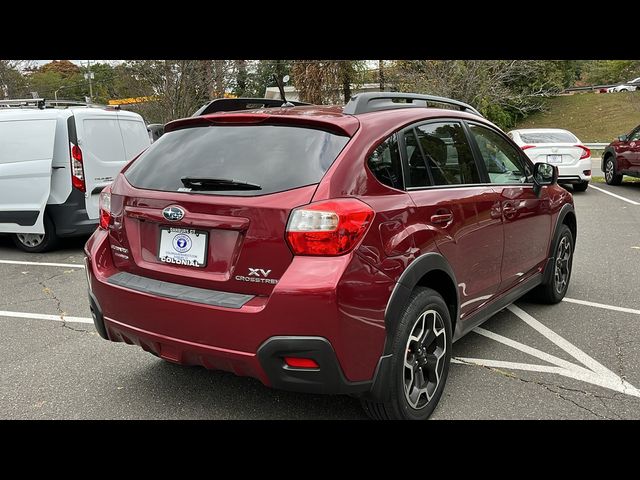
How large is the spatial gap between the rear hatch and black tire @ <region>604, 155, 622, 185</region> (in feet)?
43.5

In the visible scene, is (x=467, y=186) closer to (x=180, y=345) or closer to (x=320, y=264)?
(x=320, y=264)

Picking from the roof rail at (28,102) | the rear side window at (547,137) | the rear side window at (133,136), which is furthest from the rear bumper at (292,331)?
the rear side window at (547,137)

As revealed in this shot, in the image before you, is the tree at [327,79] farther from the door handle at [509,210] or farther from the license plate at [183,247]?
the license plate at [183,247]

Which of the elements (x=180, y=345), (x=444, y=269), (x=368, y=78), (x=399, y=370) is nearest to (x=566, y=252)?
(x=444, y=269)

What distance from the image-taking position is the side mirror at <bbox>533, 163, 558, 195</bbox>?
430 centimetres

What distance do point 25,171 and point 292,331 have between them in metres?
6.03

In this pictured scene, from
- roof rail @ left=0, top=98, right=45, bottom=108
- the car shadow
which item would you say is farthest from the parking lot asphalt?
roof rail @ left=0, top=98, right=45, bottom=108

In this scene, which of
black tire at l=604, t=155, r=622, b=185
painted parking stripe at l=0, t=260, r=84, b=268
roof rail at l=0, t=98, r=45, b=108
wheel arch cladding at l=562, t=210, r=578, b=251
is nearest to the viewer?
A: wheel arch cladding at l=562, t=210, r=578, b=251

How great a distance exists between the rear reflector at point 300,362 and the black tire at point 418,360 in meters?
0.41

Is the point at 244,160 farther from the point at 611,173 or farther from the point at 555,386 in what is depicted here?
the point at 611,173

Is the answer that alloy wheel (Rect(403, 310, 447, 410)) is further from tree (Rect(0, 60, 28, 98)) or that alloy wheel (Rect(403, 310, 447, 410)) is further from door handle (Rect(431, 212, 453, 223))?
tree (Rect(0, 60, 28, 98))

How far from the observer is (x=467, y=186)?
343cm
